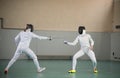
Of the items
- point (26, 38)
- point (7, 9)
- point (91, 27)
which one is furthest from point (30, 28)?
point (91, 27)

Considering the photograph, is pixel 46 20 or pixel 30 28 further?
pixel 46 20

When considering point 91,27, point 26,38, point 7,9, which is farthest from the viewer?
point 91,27

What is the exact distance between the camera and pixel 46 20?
19172 millimetres

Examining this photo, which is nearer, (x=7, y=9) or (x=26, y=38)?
(x=26, y=38)

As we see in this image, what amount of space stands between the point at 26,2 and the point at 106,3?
5.29 m

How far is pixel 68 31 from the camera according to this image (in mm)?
19594

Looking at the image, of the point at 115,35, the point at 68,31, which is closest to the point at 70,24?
the point at 68,31

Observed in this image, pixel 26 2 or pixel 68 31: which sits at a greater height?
pixel 26 2

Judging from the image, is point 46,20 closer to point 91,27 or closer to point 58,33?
point 58,33

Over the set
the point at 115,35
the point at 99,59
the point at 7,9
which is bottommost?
the point at 99,59

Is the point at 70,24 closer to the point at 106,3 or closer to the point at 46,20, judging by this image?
the point at 46,20

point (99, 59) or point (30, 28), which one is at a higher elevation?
point (30, 28)

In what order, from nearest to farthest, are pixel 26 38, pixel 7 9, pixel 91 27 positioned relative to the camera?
pixel 26 38 < pixel 7 9 < pixel 91 27

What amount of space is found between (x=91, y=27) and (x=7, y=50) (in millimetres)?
5661
